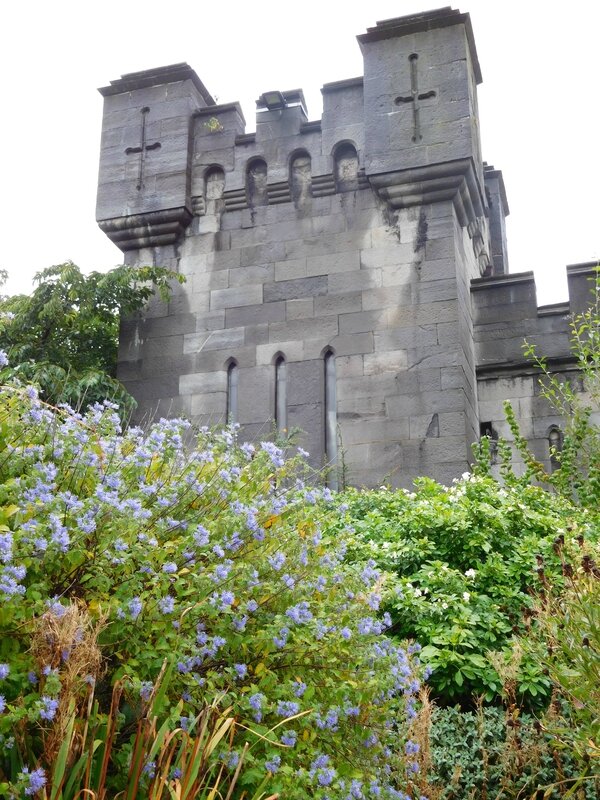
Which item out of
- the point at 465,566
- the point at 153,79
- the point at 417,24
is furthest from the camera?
the point at 153,79

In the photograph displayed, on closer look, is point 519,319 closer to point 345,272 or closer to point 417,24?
point 345,272

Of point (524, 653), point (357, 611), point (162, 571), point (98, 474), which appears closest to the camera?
point (162, 571)

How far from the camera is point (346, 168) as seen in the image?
37.2 feet

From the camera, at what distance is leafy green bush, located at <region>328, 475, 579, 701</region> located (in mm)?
5520

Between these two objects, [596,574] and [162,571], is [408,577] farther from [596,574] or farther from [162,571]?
[162,571]

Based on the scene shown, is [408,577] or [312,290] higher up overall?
[312,290]

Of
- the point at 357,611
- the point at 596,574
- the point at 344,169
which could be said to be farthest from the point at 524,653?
the point at 344,169

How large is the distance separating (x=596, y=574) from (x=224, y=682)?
72.9 inches

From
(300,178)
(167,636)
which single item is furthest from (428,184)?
(167,636)

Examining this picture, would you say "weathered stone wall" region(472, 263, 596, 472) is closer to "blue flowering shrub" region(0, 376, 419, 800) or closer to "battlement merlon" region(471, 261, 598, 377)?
"battlement merlon" region(471, 261, 598, 377)

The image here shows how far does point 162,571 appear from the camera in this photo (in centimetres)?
363

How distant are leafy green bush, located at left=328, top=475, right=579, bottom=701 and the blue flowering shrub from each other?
36.9 inches

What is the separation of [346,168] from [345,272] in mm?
1398

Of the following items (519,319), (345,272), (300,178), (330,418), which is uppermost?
(300,178)
